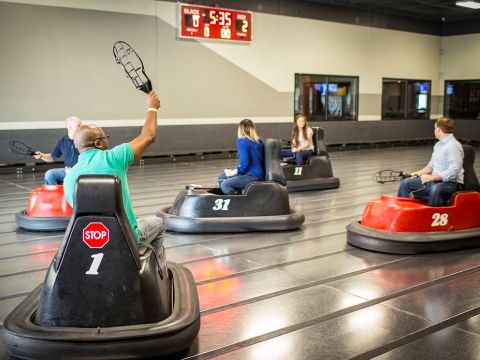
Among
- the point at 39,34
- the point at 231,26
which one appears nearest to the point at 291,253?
the point at 39,34

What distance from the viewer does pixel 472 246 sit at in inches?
164

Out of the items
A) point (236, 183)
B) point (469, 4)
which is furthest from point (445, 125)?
point (469, 4)

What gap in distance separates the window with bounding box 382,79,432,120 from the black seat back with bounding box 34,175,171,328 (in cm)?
1350

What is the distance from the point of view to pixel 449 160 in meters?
4.25

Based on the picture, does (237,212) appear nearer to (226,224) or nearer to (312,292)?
(226,224)

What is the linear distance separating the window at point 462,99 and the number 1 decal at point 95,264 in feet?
50.1

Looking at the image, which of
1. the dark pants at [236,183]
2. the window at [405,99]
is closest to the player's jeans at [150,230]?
the dark pants at [236,183]

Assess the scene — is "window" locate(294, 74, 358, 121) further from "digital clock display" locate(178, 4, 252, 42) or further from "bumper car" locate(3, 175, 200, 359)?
"bumper car" locate(3, 175, 200, 359)

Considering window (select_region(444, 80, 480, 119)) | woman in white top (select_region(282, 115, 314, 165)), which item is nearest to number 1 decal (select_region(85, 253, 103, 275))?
woman in white top (select_region(282, 115, 314, 165))

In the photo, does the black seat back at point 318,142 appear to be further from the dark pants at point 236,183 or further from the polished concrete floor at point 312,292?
the dark pants at point 236,183

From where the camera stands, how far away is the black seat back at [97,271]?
86.5 inches

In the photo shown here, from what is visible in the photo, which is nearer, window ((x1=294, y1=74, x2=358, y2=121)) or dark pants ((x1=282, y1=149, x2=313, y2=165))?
dark pants ((x1=282, y1=149, x2=313, y2=165))

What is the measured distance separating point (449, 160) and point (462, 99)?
12.8 meters

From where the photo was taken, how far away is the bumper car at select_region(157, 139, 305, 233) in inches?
186
